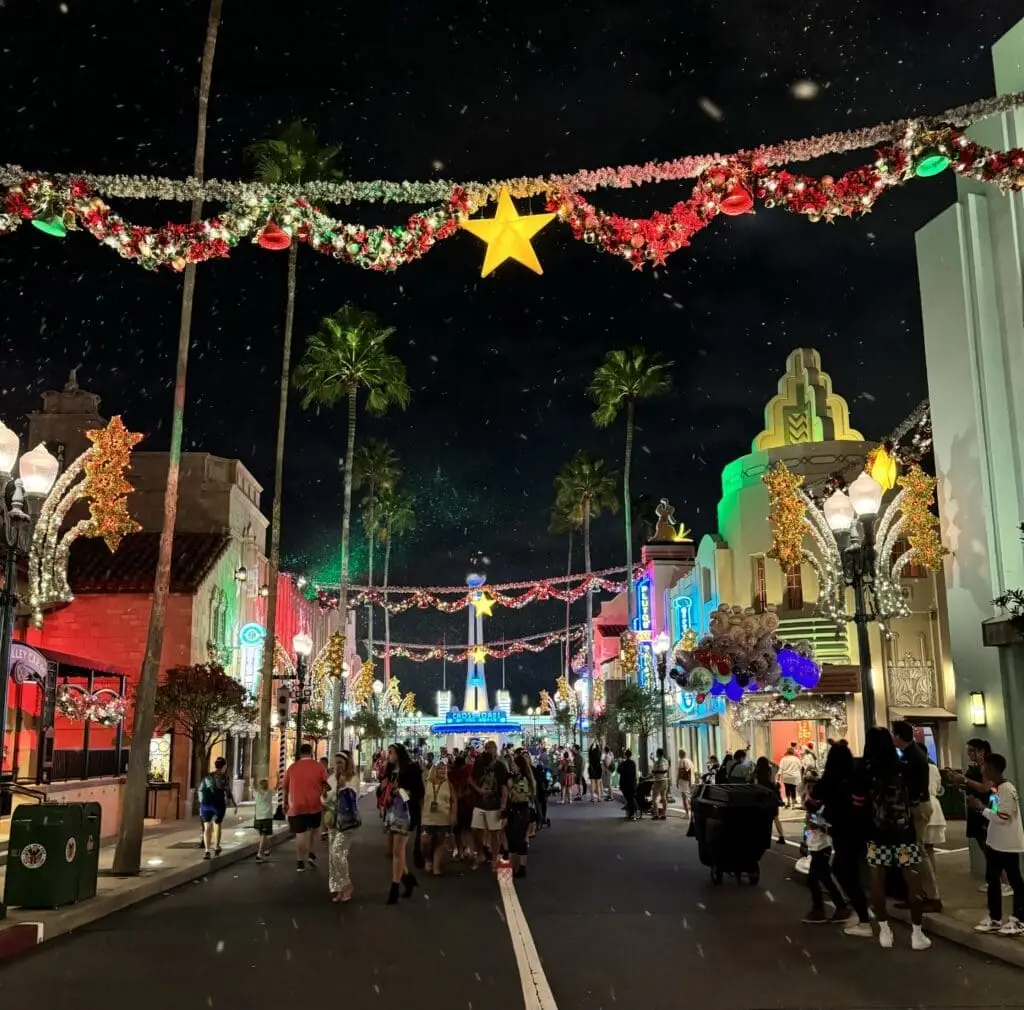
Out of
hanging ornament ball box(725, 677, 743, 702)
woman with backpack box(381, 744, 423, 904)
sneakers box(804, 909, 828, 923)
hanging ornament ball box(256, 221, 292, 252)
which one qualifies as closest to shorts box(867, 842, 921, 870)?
sneakers box(804, 909, 828, 923)

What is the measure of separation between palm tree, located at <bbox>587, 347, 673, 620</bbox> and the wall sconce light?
3156 centimetres

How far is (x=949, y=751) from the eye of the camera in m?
36.2

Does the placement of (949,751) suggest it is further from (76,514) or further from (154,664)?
(76,514)

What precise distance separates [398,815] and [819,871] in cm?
498

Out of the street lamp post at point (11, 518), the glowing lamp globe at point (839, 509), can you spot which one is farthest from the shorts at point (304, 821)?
the glowing lamp globe at point (839, 509)

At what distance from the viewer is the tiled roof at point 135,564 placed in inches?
1371

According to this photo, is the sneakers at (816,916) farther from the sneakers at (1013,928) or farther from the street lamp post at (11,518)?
the street lamp post at (11,518)

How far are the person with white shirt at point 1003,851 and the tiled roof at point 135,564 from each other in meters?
27.8

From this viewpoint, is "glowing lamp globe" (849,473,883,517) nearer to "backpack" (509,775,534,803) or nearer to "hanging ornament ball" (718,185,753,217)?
"hanging ornament ball" (718,185,753,217)

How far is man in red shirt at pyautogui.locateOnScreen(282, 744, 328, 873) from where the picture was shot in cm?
1784

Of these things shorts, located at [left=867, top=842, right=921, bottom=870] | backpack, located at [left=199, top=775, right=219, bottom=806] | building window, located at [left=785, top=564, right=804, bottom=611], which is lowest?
shorts, located at [left=867, top=842, right=921, bottom=870]

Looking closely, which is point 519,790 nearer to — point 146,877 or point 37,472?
point 146,877

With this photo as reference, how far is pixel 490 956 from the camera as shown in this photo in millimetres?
9953

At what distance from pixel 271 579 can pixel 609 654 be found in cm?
4309
